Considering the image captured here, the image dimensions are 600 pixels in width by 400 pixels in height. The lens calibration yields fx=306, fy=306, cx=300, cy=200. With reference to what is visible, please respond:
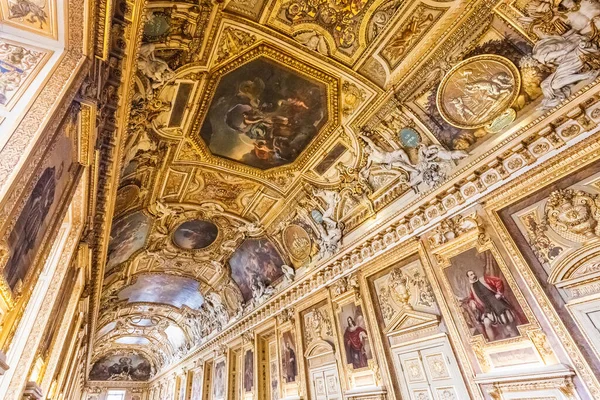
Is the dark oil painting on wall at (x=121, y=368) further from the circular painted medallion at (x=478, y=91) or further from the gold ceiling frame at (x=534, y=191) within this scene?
the circular painted medallion at (x=478, y=91)

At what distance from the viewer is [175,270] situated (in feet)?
50.6

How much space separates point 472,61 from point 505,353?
19.1ft

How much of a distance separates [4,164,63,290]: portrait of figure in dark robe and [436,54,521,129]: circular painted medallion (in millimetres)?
7482

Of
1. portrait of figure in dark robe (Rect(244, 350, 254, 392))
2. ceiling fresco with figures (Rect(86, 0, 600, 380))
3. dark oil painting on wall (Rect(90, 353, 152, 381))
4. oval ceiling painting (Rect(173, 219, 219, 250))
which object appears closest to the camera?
ceiling fresco with figures (Rect(86, 0, 600, 380))

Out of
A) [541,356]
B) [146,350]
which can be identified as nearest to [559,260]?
[541,356]

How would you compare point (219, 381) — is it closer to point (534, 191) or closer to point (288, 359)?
point (288, 359)

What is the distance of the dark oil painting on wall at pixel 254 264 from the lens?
13.1 metres

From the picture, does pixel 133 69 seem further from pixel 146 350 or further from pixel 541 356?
pixel 146 350

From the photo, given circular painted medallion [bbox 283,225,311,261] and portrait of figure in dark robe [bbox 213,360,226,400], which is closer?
circular painted medallion [bbox 283,225,311,261]

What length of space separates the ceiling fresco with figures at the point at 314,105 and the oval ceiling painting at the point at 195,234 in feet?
0.27

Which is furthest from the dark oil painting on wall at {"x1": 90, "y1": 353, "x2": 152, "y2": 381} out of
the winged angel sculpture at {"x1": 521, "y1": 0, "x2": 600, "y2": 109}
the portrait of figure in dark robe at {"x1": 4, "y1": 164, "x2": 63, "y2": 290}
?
the winged angel sculpture at {"x1": 521, "y1": 0, "x2": 600, "y2": 109}

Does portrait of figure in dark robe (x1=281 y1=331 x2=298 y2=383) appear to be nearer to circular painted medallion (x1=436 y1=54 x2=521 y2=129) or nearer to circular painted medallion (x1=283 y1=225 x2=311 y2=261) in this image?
circular painted medallion (x1=283 y1=225 x2=311 y2=261)

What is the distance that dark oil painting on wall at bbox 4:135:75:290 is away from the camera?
2.72m

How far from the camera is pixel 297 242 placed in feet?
38.9
